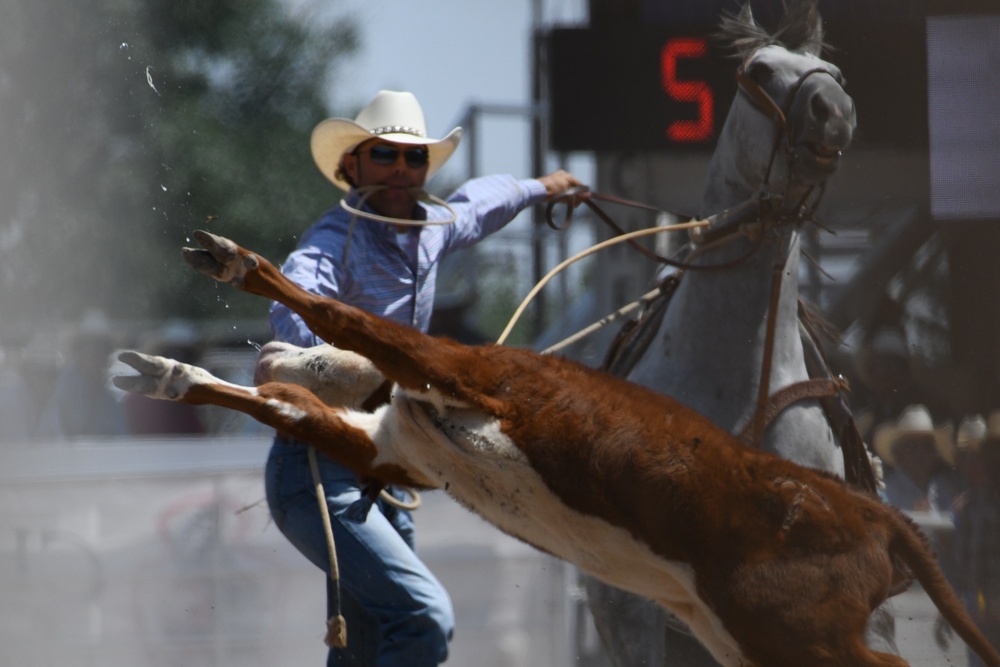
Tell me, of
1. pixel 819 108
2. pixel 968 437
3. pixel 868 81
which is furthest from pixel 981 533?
pixel 819 108

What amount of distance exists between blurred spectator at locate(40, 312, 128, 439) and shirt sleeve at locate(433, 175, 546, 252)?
251cm

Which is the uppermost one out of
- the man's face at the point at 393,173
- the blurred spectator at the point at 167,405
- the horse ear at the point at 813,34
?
the horse ear at the point at 813,34

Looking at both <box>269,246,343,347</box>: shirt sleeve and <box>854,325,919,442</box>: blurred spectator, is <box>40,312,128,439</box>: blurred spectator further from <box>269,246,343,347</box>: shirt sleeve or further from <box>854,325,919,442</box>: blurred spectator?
<box>854,325,919,442</box>: blurred spectator

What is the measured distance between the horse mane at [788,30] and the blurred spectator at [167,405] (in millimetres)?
2992

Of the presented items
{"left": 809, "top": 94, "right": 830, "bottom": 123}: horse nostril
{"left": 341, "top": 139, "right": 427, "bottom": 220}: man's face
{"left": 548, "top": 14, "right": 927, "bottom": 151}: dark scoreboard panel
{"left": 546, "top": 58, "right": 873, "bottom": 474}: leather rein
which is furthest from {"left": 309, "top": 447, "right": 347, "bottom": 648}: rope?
{"left": 548, "top": 14, "right": 927, "bottom": 151}: dark scoreboard panel

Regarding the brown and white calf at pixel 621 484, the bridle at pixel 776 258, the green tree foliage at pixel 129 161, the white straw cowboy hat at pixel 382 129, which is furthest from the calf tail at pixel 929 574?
the green tree foliage at pixel 129 161

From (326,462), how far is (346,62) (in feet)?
10.8

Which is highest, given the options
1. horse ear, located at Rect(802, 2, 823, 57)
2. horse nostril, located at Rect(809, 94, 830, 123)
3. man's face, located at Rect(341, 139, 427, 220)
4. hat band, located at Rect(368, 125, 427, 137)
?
horse ear, located at Rect(802, 2, 823, 57)

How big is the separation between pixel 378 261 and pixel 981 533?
6.91 feet

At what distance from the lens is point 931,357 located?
354 cm

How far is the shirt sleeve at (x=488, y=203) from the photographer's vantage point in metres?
3.03

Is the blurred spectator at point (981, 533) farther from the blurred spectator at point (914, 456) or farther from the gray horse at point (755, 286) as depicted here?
the gray horse at point (755, 286)

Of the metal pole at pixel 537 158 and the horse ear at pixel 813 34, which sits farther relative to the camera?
the metal pole at pixel 537 158

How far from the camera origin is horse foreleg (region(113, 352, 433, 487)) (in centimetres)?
184
